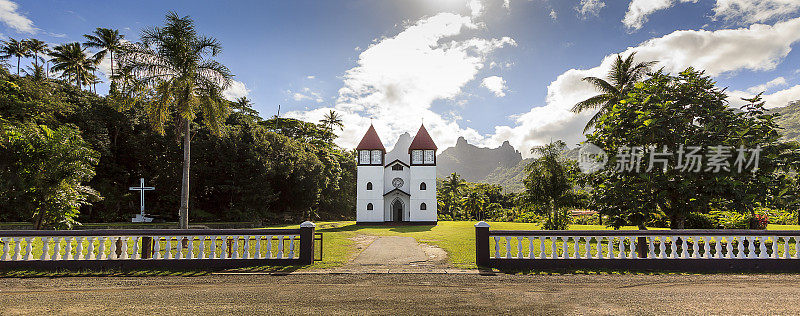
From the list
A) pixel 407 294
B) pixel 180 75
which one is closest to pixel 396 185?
pixel 180 75

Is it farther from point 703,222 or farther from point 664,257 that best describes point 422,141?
point 664,257

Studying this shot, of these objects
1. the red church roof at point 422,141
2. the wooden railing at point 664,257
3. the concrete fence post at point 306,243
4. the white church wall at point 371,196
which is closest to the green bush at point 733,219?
the wooden railing at point 664,257

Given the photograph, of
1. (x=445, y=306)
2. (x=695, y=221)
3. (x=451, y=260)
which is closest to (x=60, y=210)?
(x=451, y=260)

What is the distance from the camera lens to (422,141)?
36.3 meters

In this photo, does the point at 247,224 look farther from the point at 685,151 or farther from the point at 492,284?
the point at 685,151

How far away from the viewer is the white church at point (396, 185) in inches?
1383

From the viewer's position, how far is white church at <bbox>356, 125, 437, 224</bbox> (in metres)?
35.1

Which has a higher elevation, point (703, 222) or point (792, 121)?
point (792, 121)

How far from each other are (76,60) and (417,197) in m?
39.7

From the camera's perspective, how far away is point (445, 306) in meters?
5.61

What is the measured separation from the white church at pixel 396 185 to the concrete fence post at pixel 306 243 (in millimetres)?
26276

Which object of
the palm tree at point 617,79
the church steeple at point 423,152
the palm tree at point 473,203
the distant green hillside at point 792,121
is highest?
the distant green hillside at point 792,121

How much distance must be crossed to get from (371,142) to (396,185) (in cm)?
527

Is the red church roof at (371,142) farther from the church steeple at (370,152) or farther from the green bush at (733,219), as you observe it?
the green bush at (733,219)
